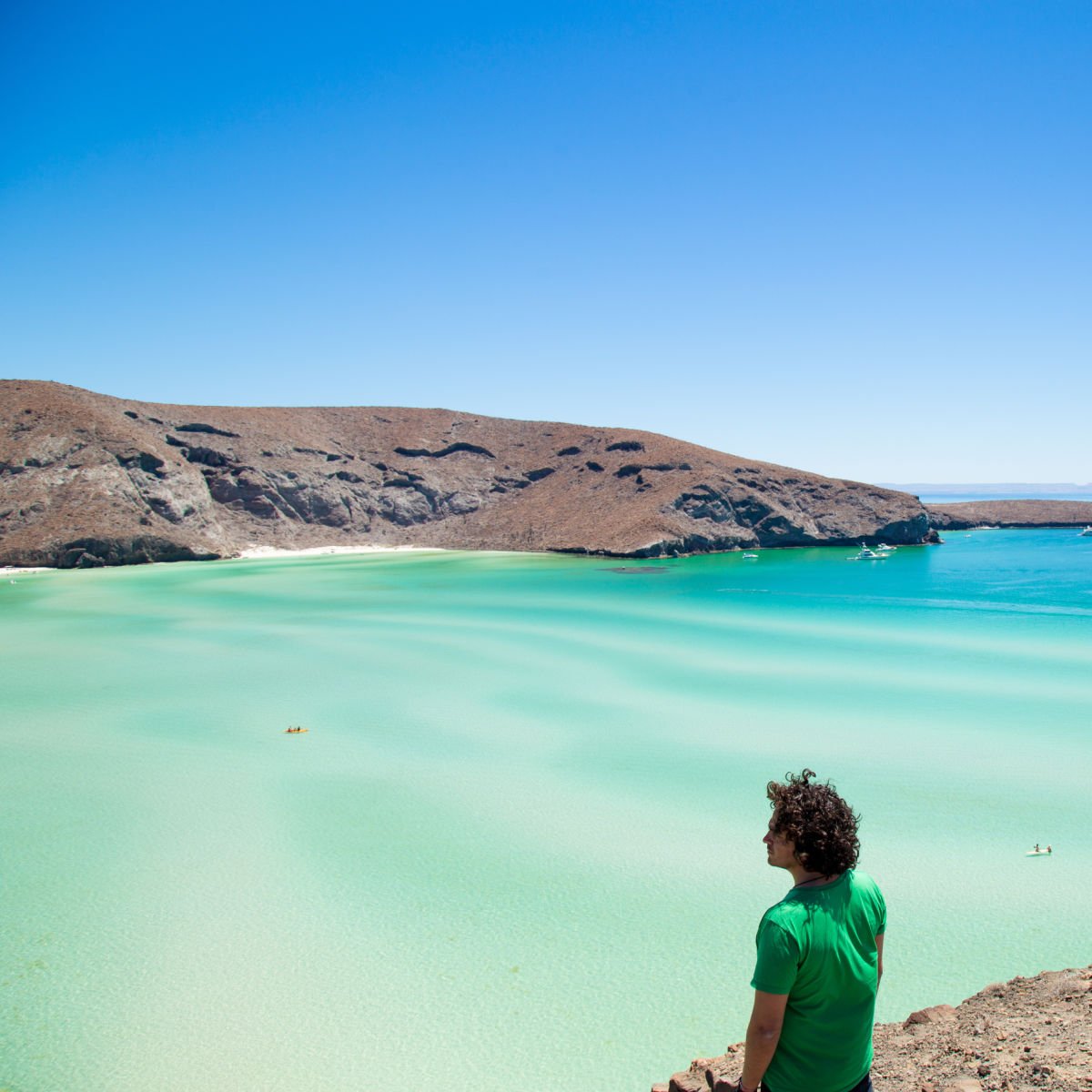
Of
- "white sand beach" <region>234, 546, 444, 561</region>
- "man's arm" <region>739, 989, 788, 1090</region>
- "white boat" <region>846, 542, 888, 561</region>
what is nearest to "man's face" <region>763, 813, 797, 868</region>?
"man's arm" <region>739, 989, 788, 1090</region>

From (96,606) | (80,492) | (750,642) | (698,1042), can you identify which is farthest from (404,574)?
(698,1042)

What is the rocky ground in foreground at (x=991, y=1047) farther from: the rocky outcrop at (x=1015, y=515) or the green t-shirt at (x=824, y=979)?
the rocky outcrop at (x=1015, y=515)

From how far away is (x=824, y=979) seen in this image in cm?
327

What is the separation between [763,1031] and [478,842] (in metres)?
9.12

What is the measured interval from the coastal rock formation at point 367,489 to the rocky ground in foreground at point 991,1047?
62.0 meters

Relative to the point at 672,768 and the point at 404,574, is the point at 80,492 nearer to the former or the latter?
the point at 404,574

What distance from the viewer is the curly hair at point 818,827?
10.8ft

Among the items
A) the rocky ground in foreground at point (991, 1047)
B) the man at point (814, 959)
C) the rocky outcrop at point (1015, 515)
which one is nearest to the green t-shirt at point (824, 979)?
the man at point (814, 959)

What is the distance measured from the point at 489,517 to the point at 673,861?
76.0 m

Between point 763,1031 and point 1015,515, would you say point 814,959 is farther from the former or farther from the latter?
point 1015,515

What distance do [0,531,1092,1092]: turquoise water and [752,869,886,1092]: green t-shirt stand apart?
4.10m

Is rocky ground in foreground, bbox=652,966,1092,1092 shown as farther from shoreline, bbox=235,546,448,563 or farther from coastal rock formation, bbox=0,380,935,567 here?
shoreline, bbox=235,546,448,563

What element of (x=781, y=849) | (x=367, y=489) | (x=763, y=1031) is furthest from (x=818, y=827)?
(x=367, y=489)

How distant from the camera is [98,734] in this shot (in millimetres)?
17562
